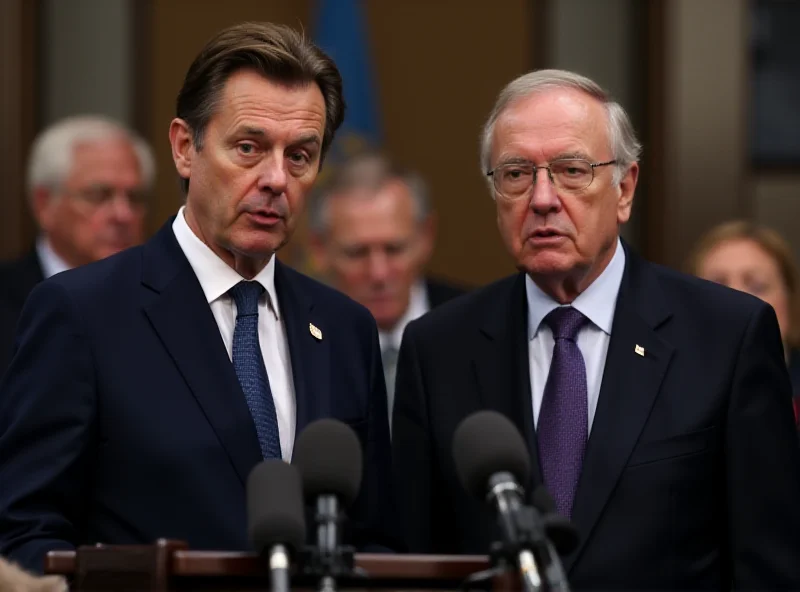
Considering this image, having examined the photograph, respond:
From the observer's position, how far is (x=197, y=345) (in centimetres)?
356

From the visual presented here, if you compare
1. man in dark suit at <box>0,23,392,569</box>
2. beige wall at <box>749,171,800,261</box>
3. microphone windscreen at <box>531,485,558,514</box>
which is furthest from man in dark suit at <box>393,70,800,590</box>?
beige wall at <box>749,171,800,261</box>

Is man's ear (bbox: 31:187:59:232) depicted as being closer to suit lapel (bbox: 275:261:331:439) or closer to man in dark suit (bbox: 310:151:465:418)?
man in dark suit (bbox: 310:151:465:418)

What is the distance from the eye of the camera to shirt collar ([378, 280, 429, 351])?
19.9ft

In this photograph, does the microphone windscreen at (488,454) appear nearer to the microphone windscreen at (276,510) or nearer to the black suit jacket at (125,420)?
the microphone windscreen at (276,510)

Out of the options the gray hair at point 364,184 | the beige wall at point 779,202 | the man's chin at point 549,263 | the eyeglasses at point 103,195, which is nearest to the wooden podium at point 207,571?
the man's chin at point 549,263

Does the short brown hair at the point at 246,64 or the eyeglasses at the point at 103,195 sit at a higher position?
the eyeglasses at the point at 103,195

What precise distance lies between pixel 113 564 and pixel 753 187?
17.4 ft

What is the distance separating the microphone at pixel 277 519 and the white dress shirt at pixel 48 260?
148 inches

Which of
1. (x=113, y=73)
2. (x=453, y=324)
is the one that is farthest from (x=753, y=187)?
(x=453, y=324)

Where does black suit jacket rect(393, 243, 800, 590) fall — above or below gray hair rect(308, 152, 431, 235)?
below

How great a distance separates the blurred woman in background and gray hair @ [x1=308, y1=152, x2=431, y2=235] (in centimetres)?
129

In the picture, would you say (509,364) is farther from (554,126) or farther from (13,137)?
(13,137)

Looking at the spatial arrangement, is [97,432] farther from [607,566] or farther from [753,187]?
[753,187]

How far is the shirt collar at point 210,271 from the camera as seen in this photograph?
3678 mm
